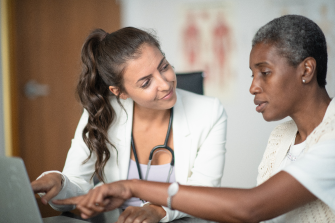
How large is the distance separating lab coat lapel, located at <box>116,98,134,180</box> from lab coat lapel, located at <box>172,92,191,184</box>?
0.68ft

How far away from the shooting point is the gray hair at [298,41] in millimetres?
950

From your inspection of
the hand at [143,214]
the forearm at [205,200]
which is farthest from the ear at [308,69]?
the hand at [143,214]

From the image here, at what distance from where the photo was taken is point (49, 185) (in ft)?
3.66

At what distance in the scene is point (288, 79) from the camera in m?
0.96

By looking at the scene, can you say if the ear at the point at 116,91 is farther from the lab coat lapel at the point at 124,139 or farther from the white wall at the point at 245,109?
the white wall at the point at 245,109

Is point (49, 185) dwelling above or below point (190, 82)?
below

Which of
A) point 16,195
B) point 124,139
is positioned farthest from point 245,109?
point 16,195

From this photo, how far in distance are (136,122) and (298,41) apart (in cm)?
84

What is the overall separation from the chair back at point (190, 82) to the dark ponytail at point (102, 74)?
1.03ft

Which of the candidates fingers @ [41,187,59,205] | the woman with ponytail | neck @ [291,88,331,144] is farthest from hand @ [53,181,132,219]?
neck @ [291,88,331,144]

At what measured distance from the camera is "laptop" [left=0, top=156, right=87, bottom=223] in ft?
2.25

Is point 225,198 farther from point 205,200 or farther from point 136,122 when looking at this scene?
point 136,122

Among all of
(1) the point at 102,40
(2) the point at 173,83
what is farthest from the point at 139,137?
(1) the point at 102,40

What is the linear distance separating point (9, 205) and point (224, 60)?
280 centimetres
